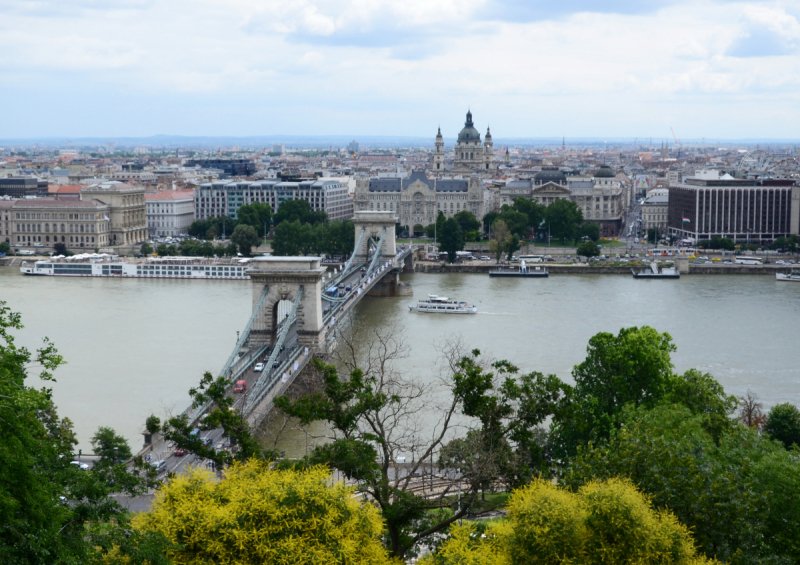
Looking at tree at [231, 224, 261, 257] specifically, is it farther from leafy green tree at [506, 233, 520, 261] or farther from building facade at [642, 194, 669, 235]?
building facade at [642, 194, 669, 235]

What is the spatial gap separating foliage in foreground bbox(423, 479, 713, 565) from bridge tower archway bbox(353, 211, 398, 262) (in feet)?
87.4

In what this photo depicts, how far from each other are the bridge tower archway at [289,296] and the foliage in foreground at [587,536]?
11489 millimetres

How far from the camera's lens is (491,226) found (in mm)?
43812

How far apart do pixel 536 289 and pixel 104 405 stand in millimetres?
17171

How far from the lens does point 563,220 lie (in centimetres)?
4288

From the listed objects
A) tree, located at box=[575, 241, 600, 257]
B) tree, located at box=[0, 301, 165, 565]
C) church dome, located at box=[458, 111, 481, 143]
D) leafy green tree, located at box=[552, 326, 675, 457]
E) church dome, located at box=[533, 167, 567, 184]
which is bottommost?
tree, located at box=[575, 241, 600, 257]

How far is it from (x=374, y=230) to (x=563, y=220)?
37.8 feet

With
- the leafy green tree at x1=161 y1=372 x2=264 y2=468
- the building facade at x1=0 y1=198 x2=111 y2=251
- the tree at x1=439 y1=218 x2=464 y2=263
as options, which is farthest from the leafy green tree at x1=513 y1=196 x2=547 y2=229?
the leafy green tree at x1=161 y1=372 x2=264 y2=468

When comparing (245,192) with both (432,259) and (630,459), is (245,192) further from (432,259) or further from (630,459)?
(630,459)

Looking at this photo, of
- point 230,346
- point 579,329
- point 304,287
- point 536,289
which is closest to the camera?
point 304,287

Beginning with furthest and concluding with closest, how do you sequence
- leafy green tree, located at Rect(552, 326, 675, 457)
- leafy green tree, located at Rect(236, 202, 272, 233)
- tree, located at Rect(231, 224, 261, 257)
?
leafy green tree, located at Rect(236, 202, 272, 233) < tree, located at Rect(231, 224, 261, 257) < leafy green tree, located at Rect(552, 326, 675, 457)

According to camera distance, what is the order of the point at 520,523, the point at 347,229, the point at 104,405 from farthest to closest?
1. the point at 347,229
2. the point at 104,405
3. the point at 520,523

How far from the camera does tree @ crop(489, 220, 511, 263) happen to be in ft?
124

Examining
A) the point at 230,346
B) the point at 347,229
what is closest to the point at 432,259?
the point at 347,229
